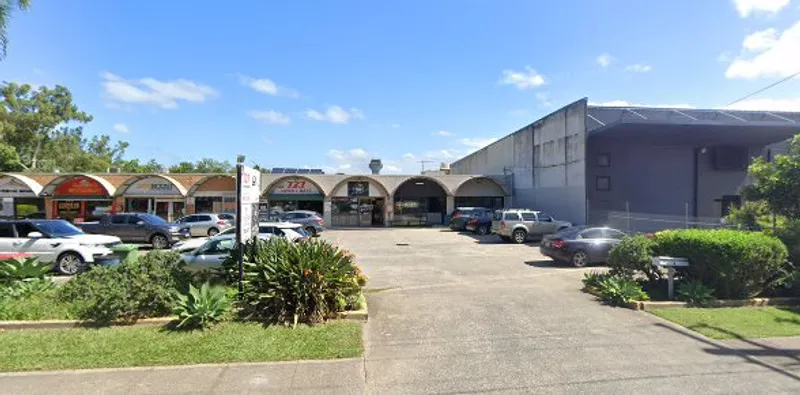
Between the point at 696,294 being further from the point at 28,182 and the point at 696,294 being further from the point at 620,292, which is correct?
the point at 28,182

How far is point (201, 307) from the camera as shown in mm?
6797

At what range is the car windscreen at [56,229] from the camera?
12586 millimetres

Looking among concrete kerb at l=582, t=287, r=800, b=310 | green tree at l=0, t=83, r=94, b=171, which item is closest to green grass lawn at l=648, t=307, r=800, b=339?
concrete kerb at l=582, t=287, r=800, b=310

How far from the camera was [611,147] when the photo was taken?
25.5m

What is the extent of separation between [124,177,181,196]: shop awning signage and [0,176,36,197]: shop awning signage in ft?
22.2

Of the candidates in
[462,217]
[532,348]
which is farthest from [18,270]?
[462,217]

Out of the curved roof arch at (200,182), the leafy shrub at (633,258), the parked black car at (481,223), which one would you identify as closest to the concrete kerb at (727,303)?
the leafy shrub at (633,258)

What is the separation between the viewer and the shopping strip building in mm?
30250

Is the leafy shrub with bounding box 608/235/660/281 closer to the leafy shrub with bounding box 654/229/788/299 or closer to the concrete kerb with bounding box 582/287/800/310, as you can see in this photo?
the leafy shrub with bounding box 654/229/788/299

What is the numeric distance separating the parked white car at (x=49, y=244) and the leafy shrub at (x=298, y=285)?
24.1 feet

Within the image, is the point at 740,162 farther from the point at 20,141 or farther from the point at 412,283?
the point at 20,141

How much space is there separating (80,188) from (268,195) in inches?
494

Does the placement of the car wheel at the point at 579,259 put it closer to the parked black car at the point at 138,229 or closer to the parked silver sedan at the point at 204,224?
the parked black car at the point at 138,229

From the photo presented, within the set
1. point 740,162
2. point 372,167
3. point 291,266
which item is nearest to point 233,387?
point 291,266
